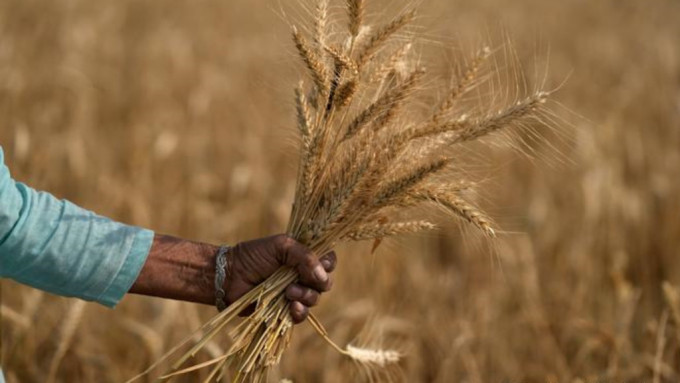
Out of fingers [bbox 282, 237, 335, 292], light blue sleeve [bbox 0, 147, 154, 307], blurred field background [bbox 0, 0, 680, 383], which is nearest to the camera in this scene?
light blue sleeve [bbox 0, 147, 154, 307]

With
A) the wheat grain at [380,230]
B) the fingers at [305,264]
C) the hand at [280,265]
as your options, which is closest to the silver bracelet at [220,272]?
the hand at [280,265]

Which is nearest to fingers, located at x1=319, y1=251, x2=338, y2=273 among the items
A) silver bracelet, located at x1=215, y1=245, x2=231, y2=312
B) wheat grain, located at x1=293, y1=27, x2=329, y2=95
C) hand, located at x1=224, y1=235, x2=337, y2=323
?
hand, located at x1=224, y1=235, x2=337, y2=323

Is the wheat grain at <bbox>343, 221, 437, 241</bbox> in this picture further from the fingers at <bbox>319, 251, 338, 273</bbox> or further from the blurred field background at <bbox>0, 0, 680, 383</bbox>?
the blurred field background at <bbox>0, 0, 680, 383</bbox>

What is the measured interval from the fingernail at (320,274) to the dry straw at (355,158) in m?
0.05

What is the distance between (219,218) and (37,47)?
283 centimetres

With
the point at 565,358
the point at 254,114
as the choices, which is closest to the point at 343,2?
the point at 565,358

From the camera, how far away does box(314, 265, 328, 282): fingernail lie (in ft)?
5.08

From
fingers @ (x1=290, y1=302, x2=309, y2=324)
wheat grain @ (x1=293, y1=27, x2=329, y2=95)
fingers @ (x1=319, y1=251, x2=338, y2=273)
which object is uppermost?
wheat grain @ (x1=293, y1=27, x2=329, y2=95)

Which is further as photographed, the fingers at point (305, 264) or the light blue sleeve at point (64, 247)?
the fingers at point (305, 264)

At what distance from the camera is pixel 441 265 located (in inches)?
162

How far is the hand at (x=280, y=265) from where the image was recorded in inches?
61.1

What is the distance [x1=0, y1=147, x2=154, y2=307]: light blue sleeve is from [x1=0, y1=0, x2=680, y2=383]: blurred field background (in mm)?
440

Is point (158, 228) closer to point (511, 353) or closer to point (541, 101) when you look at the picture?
point (511, 353)

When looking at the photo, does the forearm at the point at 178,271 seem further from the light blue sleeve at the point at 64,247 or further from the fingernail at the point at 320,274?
the fingernail at the point at 320,274
